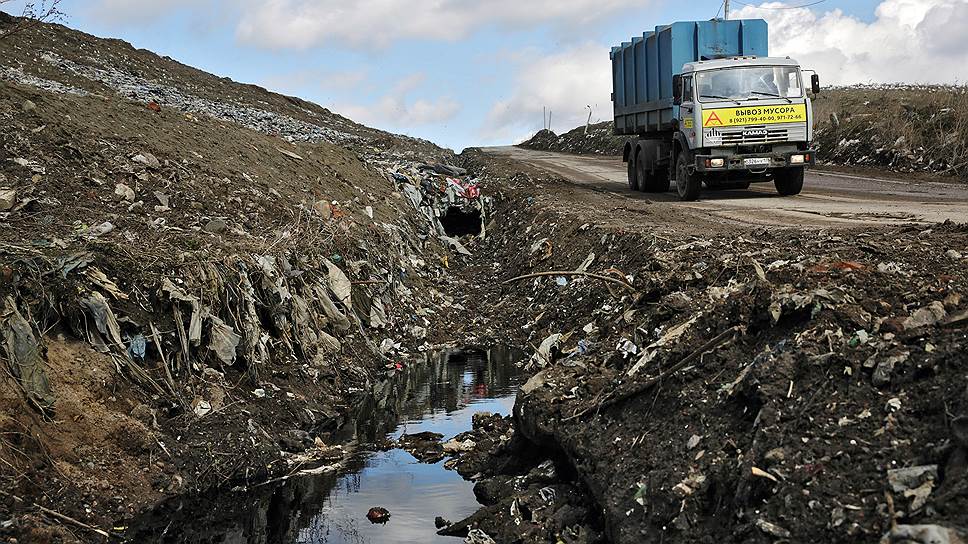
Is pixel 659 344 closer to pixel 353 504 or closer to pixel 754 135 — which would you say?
pixel 353 504

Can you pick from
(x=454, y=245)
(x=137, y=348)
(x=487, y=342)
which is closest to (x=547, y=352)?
(x=487, y=342)

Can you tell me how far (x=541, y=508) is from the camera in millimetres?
6074

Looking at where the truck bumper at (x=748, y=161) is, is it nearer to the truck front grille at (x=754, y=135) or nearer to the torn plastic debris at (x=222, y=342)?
the truck front grille at (x=754, y=135)

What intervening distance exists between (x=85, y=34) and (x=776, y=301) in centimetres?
2706

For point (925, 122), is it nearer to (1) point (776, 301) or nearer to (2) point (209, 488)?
(1) point (776, 301)

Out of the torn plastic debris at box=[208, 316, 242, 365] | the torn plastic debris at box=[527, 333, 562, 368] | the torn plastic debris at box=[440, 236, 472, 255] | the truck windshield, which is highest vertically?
the truck windshield

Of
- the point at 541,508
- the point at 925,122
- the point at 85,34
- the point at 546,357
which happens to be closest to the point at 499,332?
the point at 546,357

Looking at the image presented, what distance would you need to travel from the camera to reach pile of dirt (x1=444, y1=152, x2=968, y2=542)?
4.21 meters

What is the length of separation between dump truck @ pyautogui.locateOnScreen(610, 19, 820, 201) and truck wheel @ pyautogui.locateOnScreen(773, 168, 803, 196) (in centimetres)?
2

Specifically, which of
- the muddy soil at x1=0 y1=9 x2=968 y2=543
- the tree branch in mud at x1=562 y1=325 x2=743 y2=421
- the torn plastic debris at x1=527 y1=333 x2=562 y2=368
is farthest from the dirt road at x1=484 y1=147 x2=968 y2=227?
the tree branch in mud at x1=562 y1=325 x2=743 y2=421

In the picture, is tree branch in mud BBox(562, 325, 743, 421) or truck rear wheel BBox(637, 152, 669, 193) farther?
truck rear wheel BBox(637, 152, 669, 193)

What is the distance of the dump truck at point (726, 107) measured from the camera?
52.7 ft

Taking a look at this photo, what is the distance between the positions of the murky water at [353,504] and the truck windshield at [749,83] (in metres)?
9.12

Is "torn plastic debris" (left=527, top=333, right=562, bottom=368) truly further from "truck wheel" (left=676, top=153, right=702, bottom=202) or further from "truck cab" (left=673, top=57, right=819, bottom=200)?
"truck wheel" (left=676, top=153, right=702, bottom=202)
